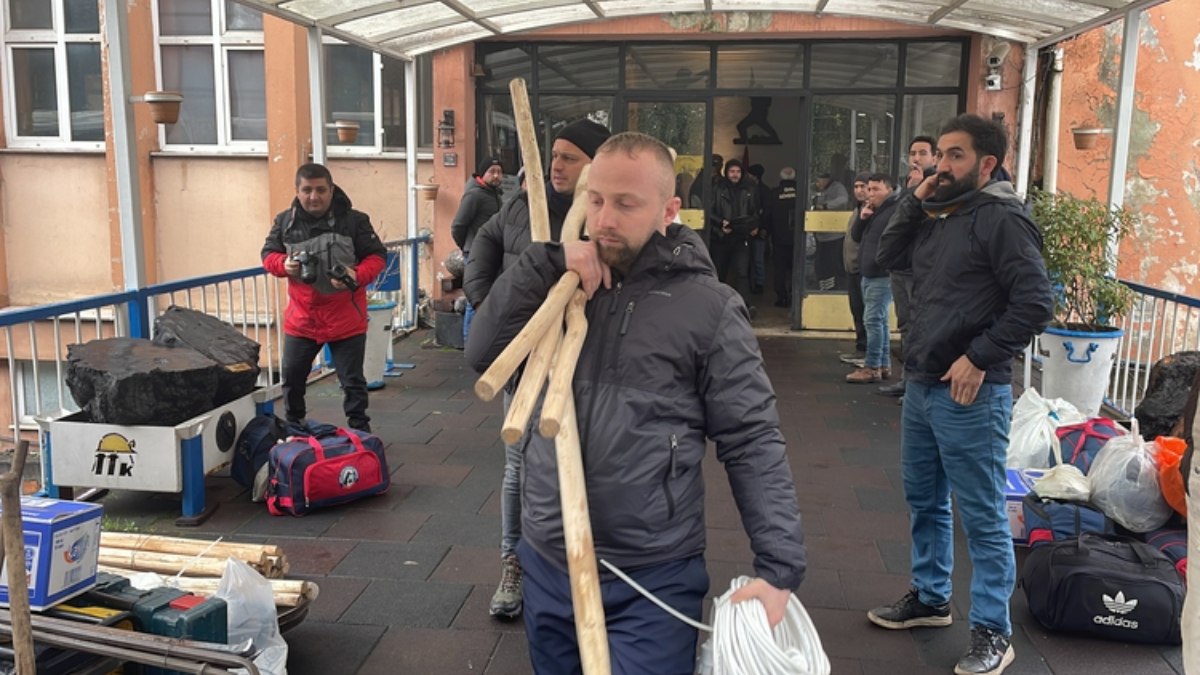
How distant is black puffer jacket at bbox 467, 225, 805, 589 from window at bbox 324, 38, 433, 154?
1036cm

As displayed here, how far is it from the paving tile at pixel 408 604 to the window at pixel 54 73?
10526mm

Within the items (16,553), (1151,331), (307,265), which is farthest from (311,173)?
(1151,331)

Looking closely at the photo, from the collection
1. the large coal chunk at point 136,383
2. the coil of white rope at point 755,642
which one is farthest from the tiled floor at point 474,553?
the coil of white rope at point 755,642

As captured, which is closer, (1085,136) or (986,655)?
(986,655)

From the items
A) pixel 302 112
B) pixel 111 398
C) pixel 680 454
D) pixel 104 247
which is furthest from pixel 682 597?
pixel 104 247

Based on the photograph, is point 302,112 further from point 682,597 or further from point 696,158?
point 682,597

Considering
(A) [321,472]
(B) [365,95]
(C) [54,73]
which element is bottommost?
(A) [321,472]

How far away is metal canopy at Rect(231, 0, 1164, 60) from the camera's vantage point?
7.21m

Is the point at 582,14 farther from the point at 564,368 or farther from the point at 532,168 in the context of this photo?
the point at 564,368

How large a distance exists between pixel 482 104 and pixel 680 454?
30.6 ft

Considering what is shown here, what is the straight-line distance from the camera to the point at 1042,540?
14.3 feet

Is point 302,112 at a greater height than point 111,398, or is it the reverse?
point 302,112

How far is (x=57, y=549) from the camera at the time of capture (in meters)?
2.54

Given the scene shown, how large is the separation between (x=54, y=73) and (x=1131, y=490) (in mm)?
13134
